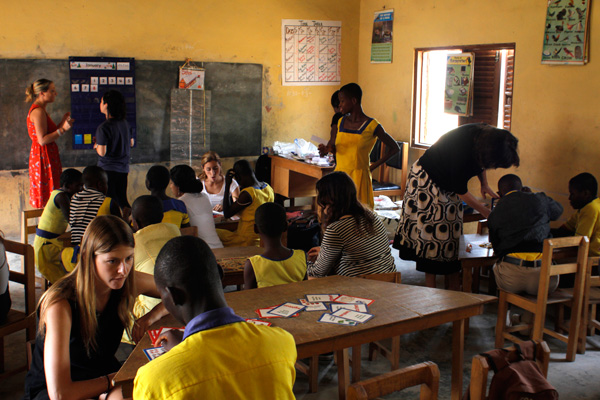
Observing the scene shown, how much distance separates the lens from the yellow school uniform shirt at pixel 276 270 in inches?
125

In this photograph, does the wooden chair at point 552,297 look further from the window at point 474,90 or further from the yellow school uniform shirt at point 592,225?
the window at point 474,90

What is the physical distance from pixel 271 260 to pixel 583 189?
2.59 m

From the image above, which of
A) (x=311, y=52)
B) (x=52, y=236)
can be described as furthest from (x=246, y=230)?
(x=311, y=52)

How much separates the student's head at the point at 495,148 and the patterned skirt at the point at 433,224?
1.15 feet

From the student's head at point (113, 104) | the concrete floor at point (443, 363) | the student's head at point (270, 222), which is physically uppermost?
the student's head at point (113, 104)

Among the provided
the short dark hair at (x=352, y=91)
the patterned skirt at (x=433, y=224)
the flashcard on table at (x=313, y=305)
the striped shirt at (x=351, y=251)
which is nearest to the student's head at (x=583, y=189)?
the patterned skirt at (x=433, y=224)

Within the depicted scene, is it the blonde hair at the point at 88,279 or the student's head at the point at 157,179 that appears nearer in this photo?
the blonde hair at the point at 88,279

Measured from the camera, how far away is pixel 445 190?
4.24 meters

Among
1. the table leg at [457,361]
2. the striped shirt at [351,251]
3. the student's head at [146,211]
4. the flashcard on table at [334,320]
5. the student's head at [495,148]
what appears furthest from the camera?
the student's head at [495,148]

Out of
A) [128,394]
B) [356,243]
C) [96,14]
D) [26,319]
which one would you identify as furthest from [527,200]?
[96,14]

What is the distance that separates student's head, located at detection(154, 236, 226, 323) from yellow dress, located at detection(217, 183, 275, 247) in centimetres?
289

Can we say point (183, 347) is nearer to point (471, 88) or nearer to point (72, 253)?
point (72, 253)

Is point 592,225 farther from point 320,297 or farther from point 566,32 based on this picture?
point 320,297

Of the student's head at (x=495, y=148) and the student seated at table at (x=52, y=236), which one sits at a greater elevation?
the student's head at (x=495, y=148)
